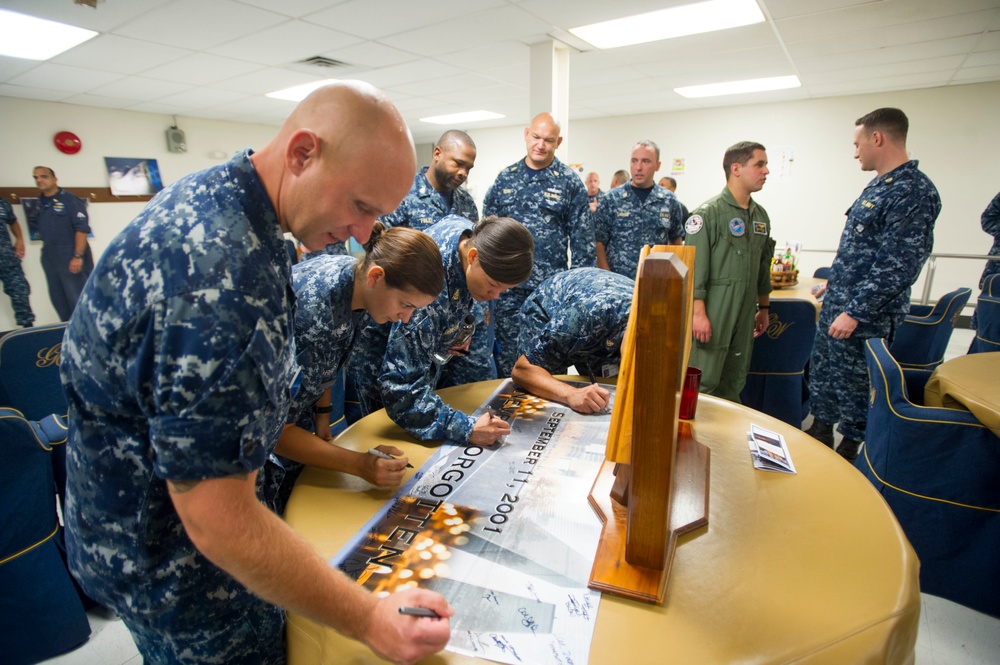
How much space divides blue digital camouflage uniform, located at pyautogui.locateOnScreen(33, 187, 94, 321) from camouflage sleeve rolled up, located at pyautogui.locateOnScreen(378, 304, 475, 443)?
5.70 metres

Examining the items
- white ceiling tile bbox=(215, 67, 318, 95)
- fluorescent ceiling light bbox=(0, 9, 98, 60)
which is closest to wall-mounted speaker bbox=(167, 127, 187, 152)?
white ceiling tile bbox=(215, 67, 318, 95)

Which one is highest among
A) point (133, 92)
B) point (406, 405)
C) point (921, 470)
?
point (133, 92)

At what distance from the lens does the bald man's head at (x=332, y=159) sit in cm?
64

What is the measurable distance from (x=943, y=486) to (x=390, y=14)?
154 inches

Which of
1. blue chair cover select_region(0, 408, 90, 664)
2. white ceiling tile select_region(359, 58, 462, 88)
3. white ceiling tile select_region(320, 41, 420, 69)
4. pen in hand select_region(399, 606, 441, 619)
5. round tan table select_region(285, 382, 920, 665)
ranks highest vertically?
white ceiling tile select_region(359, 58, 462, 88)

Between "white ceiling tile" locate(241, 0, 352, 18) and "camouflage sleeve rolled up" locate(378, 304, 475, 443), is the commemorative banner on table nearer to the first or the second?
"camouflage sleeve rolled up" locate(378, 304, 475, 443)

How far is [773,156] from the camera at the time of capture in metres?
7.07

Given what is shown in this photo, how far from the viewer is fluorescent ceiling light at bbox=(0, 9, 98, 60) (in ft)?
11.0

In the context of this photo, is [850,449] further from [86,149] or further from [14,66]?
[86,149]

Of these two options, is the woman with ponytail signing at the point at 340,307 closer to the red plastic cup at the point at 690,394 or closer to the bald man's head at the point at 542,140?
the red plastic cup at the point at 690,394

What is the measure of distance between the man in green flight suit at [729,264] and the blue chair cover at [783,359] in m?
0.32

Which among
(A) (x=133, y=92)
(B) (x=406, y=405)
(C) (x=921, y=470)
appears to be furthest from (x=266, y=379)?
(A) (x=133, y=92)

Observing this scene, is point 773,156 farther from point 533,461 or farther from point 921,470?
point 533,461

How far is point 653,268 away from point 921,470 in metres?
1.66
